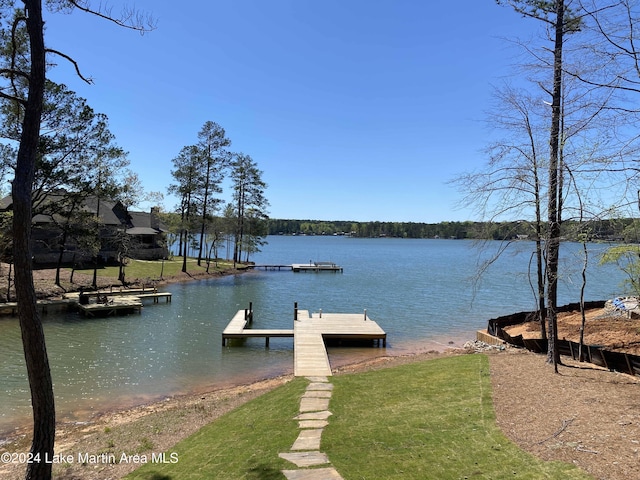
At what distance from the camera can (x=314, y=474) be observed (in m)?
5.93

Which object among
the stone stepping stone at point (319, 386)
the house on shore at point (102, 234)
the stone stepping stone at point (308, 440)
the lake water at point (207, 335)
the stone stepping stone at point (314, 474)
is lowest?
the lake water at point (207, 335)

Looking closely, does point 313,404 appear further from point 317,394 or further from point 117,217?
point 117,217

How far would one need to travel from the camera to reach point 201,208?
4803 centimetres

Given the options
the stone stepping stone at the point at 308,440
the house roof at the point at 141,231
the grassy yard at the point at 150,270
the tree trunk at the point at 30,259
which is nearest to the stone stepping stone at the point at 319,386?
the stone stepping stone at the point at 308,440

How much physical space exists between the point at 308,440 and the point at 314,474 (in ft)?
4.94

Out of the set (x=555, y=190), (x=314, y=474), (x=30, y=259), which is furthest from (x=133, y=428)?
(x=555, y=190)

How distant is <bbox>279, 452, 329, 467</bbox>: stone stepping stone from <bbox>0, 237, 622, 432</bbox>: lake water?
727 centimetres

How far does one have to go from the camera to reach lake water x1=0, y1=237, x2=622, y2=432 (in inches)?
530

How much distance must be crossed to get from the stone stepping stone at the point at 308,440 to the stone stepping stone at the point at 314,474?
967mm

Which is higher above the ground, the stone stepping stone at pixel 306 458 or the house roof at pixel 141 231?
the house roof at pixel 141 231

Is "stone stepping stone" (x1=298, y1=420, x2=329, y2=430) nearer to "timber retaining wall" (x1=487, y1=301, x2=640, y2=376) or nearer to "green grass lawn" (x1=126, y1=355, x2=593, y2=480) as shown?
"green grass lawn" (x1=126, y1=355, x2=593, y2=480)

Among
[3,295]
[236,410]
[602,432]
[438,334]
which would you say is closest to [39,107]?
[236,410]

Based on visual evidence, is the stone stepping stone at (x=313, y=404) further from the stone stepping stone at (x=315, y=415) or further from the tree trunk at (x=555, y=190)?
the tree trunk at (x=555, y=190)

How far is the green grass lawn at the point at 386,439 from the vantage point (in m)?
5.78
